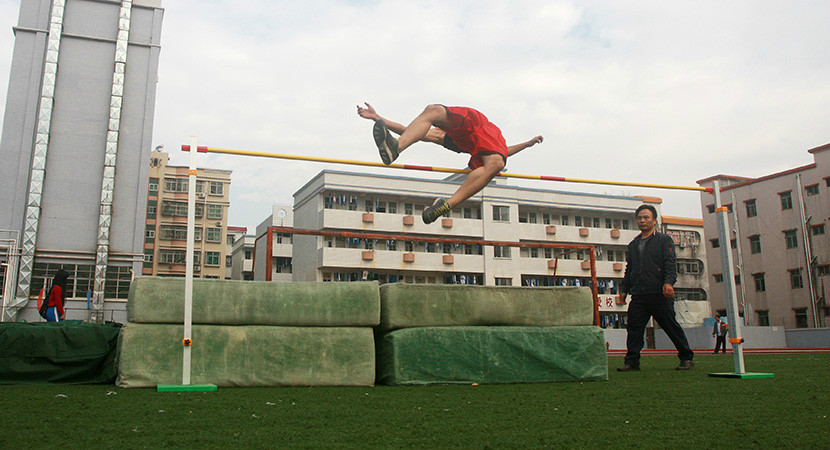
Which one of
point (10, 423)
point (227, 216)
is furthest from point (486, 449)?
point (227, 216)

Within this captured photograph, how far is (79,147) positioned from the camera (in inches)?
1112

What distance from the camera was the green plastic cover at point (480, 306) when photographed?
536 centimetres

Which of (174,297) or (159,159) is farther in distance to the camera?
(159,159)

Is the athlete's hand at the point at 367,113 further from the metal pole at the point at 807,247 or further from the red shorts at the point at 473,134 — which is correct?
the metal pole at the point at 807,247

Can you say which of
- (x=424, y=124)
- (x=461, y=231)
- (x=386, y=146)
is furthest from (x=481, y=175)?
(x=461, y=231)

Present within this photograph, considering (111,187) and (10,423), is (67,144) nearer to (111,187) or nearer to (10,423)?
(111,187)

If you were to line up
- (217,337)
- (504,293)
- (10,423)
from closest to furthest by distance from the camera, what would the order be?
(10,423) → (217,337) → (504,293)

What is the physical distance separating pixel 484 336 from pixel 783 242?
34.7 metres

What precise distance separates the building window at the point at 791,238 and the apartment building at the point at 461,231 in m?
6.85

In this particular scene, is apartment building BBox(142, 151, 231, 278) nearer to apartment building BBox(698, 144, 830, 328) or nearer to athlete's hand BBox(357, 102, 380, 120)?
apartment building BBox(698, 144, 830, 328)

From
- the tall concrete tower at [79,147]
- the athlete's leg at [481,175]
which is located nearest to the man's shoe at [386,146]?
the athlete's leg at [481,175]

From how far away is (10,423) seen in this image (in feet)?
9.61

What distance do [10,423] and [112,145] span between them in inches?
1104

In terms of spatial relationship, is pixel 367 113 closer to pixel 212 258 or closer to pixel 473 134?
pixel 473 134
